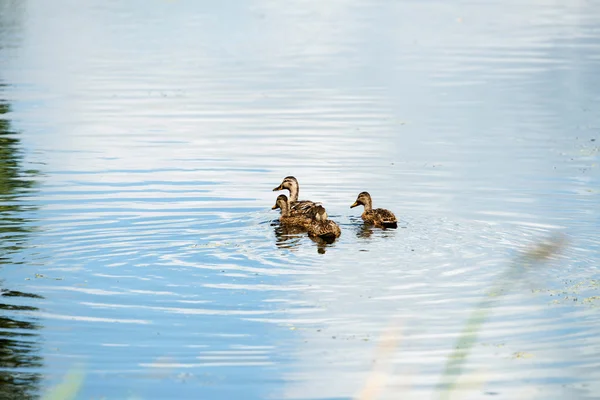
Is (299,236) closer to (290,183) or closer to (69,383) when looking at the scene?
(290,183)

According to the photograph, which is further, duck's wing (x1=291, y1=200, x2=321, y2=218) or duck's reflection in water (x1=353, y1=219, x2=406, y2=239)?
duck's wing (x1=291, y1=200, x2=321, y2=218)

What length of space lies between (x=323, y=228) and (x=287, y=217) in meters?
1.13

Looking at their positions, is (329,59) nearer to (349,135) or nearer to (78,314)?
(349,135)

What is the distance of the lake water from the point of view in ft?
24.6

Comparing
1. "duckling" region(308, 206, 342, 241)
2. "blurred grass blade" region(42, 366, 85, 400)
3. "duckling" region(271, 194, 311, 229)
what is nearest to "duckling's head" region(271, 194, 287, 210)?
"duckling" region(271, 194, 311, 229)

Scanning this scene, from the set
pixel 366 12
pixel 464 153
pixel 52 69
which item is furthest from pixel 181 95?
pixel 366 12

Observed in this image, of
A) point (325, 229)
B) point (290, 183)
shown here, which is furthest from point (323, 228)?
point (290, 183)

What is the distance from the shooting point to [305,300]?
894 cm

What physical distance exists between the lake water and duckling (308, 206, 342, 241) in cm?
15

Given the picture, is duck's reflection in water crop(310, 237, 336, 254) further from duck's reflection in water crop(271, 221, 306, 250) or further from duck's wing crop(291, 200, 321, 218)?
duck's wing crop(291, 200, 321, 218)

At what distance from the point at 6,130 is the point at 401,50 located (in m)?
14.9

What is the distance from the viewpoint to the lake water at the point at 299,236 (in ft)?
24.6

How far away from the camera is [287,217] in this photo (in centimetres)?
1250

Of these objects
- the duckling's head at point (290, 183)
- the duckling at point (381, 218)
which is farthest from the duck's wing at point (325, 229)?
the duckling's head at point (290, 183)
